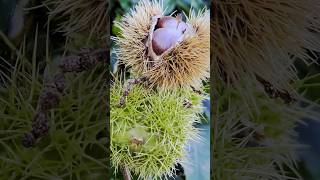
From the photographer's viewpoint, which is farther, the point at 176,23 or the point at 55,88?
the point at 55,88

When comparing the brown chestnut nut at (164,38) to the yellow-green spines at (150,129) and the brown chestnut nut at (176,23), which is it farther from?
the yellow-green spines at (150,129)

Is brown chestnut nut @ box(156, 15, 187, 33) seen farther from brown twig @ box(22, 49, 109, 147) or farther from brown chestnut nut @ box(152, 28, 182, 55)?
brown twig @ box(22, 49, 109, 147)

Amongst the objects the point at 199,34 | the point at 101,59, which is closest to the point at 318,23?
the point at 199,34

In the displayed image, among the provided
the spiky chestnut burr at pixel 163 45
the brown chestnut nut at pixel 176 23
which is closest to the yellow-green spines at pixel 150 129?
the spiky chestnut burr at pixel 163 45

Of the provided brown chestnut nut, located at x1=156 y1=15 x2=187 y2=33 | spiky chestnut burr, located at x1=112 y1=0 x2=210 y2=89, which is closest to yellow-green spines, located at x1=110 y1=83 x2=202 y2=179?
spiky chestnut burr, located at x1=112 y1=0 x2=210 y2=89

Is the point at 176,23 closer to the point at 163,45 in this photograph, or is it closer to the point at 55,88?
the point at 163,45

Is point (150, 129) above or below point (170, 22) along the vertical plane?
below

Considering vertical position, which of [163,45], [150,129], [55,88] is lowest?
[150,129]

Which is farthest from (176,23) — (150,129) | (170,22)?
(150,129)
